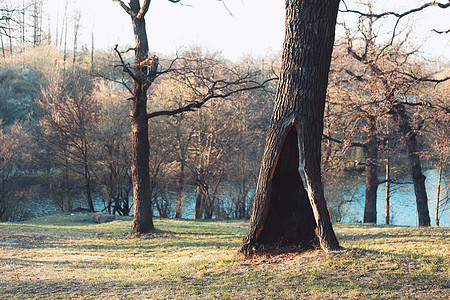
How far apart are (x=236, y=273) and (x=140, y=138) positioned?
6.46m

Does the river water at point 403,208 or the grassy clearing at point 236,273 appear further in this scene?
the river water at point 403,208

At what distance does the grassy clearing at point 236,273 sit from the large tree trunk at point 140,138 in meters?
2.35

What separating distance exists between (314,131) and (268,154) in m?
0.86

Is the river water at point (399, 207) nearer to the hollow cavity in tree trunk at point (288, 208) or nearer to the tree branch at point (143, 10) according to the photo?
the tree branch at point (143, 10)

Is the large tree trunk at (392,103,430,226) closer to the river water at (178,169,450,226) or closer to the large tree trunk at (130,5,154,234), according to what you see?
the large tree trunk at (130,5,154,234)

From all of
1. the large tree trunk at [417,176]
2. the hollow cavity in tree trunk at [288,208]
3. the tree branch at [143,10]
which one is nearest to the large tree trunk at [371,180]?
the large tree trunk at [417,176]

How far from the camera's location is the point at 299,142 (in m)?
6.10

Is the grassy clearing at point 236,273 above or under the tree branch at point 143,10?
under

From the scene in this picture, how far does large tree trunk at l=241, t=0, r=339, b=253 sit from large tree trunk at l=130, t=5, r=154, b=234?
17.5 ft

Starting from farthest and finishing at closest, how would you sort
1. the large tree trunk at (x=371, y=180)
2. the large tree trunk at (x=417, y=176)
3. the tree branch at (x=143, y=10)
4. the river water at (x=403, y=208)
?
the river water at (x=403, y=208)
the large tree trunk at (x=371, y=180)
the large tree trunk at (x=417, y=176)
the tree branch at (x=143, y=10)

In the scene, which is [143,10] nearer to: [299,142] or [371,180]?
[299,142]

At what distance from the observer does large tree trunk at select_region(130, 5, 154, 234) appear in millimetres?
10945

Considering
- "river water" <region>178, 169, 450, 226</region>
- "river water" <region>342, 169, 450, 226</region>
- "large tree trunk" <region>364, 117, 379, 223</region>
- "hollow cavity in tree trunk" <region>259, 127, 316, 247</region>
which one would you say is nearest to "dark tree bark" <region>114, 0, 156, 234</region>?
"hollow cavity in tree trunk" <region>259, 127, 316, 247</region>

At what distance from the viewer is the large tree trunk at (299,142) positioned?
6.00 meters
